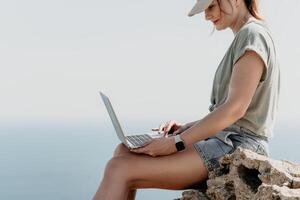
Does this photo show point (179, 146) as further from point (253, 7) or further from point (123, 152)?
point (253, 7)

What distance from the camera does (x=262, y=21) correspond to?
17.0 ft

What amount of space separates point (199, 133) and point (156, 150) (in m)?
0.38

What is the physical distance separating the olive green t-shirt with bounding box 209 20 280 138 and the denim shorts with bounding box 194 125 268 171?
0.19ft

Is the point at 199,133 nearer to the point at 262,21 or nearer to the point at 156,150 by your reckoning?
the point at 156,150

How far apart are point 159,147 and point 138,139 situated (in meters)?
0.33

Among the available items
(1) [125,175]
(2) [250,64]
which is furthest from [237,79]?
(1) [125,175]

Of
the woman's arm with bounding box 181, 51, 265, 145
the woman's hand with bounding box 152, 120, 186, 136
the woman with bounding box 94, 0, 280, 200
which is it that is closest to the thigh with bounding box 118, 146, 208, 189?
the woman with bounding box 94, 0, 280, 200

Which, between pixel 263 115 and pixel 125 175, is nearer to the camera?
pixel 125 175

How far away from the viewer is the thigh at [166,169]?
4781mm

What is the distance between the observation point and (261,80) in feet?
16.2

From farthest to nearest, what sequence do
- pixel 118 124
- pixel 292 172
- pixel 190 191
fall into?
pixel 190 191
pixel 118 124
pixel 292 172

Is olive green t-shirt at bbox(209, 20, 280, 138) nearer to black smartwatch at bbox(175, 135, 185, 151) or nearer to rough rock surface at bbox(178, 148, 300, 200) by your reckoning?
rough rock surface at bbox(178, 148, 300, 200)

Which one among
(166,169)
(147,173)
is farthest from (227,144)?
(147,173)

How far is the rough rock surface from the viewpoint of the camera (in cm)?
417
